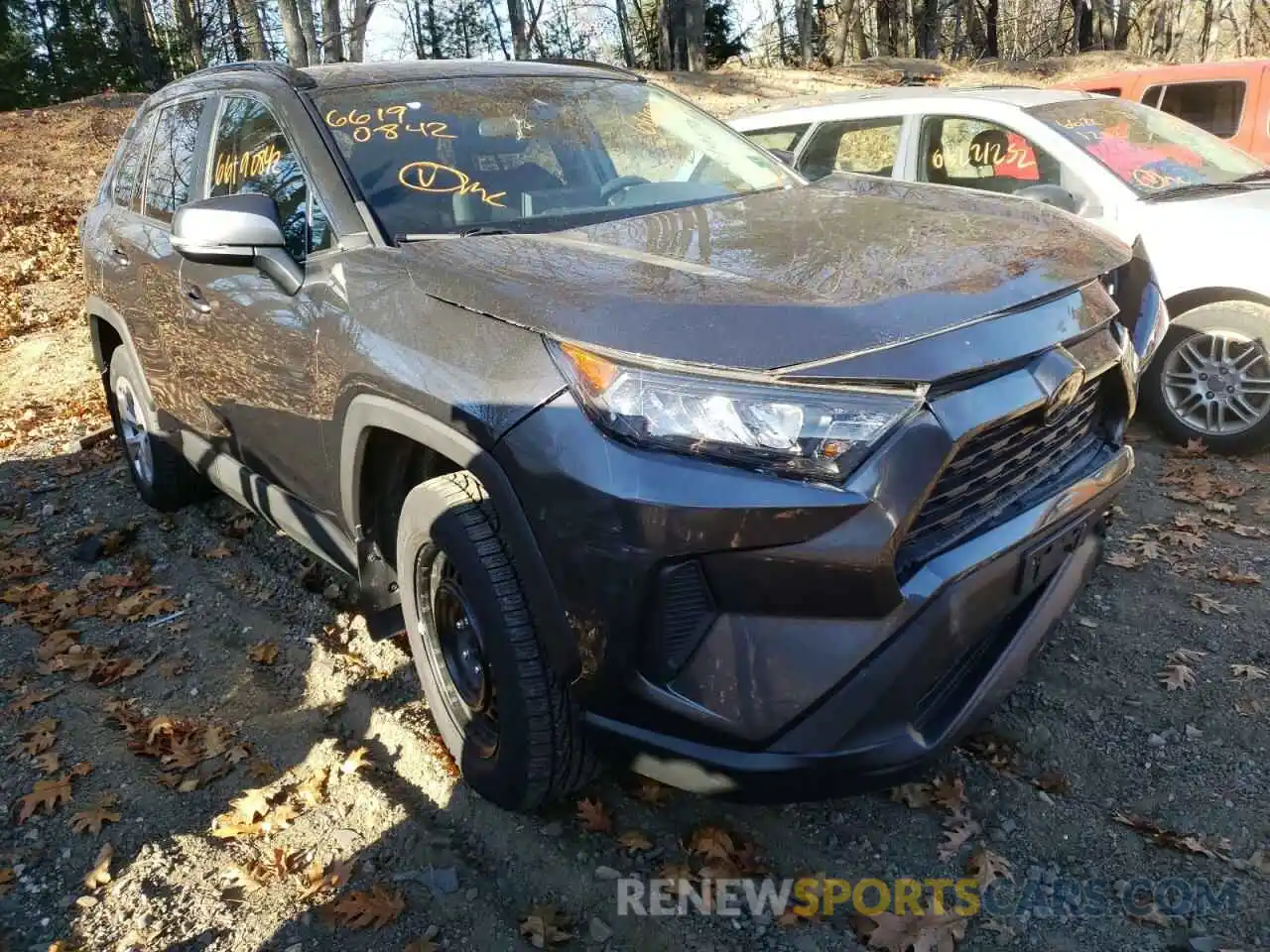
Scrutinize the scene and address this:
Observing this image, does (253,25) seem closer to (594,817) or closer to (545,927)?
(594,817)

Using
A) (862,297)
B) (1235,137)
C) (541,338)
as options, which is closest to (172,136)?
(541,338)

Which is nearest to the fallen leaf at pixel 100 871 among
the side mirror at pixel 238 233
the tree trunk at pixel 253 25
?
the side mirror at pixel 238 233

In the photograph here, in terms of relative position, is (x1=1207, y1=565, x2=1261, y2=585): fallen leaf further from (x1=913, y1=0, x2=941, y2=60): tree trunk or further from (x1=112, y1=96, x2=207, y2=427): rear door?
(x1=913, y1=0, x2=941, y2=60): tree trunk

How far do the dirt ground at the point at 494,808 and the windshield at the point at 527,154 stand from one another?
161cm

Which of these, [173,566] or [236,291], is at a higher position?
[236,291]

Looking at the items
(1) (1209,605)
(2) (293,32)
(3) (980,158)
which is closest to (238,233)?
(1) (1209,605)

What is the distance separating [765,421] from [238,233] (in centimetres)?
169

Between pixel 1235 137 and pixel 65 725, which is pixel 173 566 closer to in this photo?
pixel 65 725

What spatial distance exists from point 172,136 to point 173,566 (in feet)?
6.16

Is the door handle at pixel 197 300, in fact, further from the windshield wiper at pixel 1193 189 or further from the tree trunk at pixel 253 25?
the tree trunk at pixel 253 25

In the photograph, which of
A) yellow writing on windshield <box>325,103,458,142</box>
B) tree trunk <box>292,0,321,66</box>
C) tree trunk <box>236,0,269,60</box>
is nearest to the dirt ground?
yellow writing on windshield <box>325,103,458,142</box>

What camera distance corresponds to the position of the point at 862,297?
2.15m

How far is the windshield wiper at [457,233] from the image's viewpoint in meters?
2.74

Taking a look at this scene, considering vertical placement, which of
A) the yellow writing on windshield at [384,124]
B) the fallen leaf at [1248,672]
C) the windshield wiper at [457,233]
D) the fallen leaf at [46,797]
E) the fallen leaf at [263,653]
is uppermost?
the yellow writing on windshield at [384,124]
